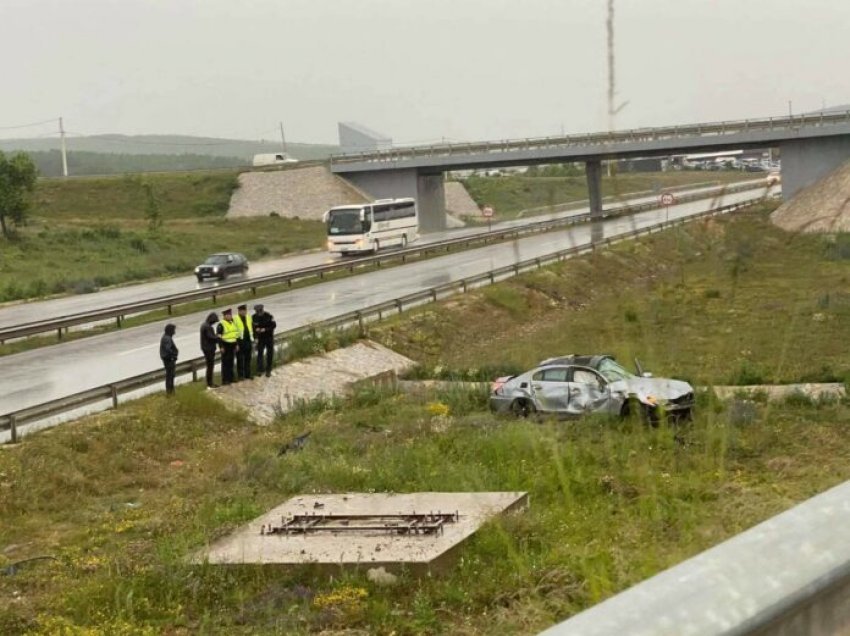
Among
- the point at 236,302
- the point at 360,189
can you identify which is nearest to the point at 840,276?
the point at 236,302

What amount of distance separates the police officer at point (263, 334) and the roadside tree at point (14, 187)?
45.9 meters

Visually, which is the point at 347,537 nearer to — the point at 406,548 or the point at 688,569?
the point at 406,548

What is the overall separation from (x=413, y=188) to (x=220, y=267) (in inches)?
1534

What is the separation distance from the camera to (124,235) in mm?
72000

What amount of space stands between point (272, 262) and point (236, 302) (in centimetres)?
2028

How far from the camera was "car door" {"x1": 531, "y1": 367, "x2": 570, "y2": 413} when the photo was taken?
68.8 ft

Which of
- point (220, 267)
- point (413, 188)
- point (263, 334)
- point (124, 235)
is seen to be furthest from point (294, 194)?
point (263, 334)

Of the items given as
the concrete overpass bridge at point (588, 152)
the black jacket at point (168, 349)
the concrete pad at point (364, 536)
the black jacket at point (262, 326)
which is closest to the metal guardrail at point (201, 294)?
the black jacket at point (262, 326)

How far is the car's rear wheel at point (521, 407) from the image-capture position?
21719mm

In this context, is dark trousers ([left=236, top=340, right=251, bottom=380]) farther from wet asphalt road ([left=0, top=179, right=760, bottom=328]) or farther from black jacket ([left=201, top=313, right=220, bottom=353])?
wet asphalt road ([left=0, top=179, right=760, bottom=328])

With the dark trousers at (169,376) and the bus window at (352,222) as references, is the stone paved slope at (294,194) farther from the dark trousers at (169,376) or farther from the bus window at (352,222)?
the dark trousers at (169,376)

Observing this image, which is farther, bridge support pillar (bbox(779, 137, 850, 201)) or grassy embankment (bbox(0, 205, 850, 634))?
bridge support pillar (bbox(779, 137, 850, 201))

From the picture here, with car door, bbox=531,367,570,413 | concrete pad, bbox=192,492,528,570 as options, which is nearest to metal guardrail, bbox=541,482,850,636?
concrete pad, bbox=192,492,528,570

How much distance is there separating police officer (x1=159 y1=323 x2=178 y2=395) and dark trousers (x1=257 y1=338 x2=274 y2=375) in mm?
2629
